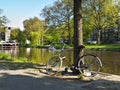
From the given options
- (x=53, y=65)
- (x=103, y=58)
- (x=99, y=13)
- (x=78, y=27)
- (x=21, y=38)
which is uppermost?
(x=99, y=13)

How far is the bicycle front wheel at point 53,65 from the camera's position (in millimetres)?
12297

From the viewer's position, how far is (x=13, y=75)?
11430 millimetres

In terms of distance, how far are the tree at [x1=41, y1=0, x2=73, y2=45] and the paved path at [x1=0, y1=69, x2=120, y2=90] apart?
234ft

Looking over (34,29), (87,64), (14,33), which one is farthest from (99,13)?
(87,64)

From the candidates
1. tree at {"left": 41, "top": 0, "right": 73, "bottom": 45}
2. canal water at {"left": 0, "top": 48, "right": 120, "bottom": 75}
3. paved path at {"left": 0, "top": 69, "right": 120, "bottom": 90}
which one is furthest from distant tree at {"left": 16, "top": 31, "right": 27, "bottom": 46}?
paved path at {"left": 0, "top": 69, "right": 120, "bottom": 90}

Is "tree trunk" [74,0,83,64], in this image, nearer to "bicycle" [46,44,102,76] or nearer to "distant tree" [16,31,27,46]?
"bicycle" [46,44,102,76]

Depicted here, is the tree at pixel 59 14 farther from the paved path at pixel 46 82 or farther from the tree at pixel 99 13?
the paved path at pixel 46 82

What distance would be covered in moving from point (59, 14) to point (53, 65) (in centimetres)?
7411

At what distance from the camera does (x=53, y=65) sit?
1252cm

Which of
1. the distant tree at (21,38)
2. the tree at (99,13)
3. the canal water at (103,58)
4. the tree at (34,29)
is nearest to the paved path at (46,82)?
the canal water at (103,58)

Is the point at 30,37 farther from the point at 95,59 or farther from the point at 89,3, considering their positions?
the point at 95,59

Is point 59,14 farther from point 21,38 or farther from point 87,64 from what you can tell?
point 87,64

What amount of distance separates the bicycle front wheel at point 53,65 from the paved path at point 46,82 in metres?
0.62

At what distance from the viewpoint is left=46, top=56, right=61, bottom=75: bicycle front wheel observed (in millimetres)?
12297
